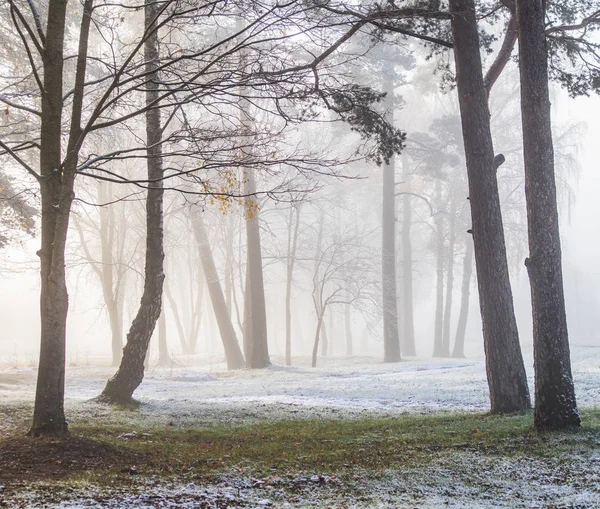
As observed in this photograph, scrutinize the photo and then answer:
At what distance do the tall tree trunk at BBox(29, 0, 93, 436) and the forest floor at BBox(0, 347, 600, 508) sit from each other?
45 cm

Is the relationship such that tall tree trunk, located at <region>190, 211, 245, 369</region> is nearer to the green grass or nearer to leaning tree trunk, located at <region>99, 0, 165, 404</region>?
leaning tree trunk, located at <region>99, 0, 165, 404</region>

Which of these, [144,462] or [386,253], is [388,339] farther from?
[144,462]

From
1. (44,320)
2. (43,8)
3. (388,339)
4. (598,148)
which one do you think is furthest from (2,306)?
(598,148)

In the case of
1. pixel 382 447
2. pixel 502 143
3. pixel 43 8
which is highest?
pixel 502 143

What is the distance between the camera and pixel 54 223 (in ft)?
22.7

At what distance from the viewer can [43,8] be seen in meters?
13.7

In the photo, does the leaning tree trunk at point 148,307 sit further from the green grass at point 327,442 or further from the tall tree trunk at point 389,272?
the tall tree trunk at point 389,272

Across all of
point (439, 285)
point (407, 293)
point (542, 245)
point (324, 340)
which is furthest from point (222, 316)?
point (542, 245)

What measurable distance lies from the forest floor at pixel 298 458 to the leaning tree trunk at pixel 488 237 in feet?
2.30

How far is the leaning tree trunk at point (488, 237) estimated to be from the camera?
29.7 ft

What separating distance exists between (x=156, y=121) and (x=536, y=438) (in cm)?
798

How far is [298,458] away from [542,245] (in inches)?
148

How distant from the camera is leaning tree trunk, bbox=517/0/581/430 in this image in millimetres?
7328

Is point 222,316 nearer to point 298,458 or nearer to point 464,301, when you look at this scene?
point 464,301
